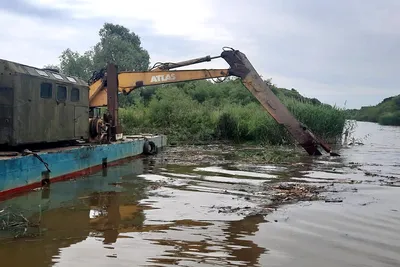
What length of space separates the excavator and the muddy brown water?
3495 mm

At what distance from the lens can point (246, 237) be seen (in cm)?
625

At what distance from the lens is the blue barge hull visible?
28.8 feet

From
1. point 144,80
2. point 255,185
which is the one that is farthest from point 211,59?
point 255,185

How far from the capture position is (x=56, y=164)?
1066 cm

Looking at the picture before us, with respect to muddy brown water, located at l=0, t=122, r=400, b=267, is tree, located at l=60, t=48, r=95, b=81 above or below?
above

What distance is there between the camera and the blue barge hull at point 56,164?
8.76m

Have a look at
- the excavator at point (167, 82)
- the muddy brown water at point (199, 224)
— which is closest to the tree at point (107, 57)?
the excavator at point (167, 82)

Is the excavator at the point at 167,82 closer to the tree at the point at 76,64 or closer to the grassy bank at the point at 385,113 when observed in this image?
the tree at the point at 76,64

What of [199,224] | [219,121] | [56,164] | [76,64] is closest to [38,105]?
[56,164]

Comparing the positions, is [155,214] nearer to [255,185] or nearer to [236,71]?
[255,185]

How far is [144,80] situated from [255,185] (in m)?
7.38

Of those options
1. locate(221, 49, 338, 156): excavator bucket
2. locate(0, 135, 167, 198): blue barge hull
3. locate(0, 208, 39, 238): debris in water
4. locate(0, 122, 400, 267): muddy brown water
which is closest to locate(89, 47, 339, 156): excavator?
locate(221, 49, 338, 156): excavator bucket

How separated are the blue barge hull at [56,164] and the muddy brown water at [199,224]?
0.30 meters

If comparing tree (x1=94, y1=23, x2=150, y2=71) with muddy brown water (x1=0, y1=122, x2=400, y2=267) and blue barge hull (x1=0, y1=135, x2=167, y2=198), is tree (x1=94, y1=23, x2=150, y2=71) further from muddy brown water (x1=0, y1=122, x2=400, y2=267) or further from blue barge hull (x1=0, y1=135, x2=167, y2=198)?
muddy brown water (x1=0, y1=122, x2=400, y2=267)
